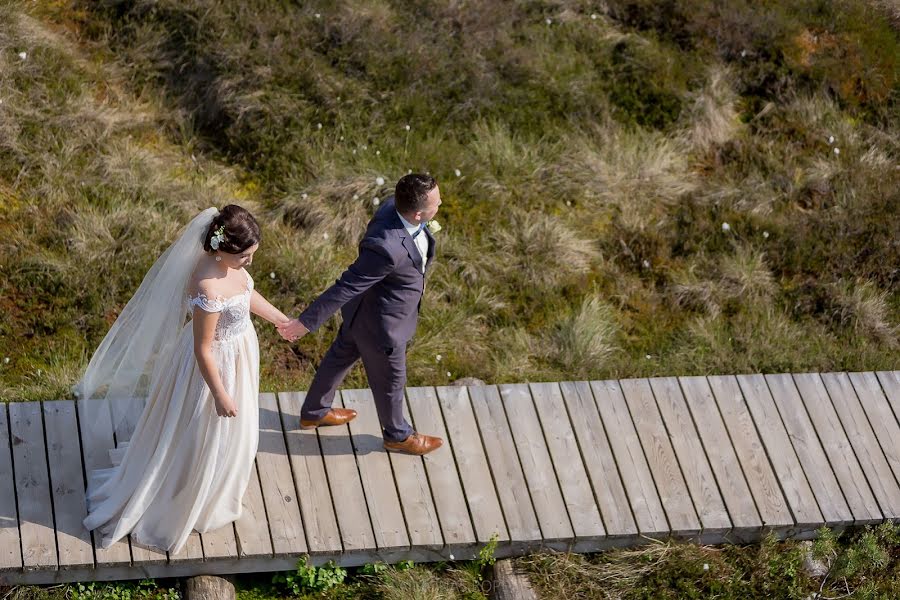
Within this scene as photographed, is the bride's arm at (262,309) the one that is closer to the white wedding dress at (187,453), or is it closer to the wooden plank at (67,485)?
the white wedding dress at (187,453)

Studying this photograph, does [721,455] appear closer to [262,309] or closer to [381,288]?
[381,288]

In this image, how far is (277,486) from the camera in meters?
5.75

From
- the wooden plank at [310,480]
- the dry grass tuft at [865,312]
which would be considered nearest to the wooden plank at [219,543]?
the wooden plank at [310,480]

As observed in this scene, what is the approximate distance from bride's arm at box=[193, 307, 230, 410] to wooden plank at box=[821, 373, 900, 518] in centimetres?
387

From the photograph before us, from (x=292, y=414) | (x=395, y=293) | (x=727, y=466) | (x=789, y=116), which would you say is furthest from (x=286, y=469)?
(x=789, y=116)

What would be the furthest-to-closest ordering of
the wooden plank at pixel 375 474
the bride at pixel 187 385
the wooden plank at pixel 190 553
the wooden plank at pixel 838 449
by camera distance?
the wooden plank at pixel 838 449
the wooden plank at pixel 375 474
the wooden plank at pixel 190 553
the bride at pixel 187 385

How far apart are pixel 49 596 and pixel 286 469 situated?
132 cm

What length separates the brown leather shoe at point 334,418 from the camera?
603 centimetres

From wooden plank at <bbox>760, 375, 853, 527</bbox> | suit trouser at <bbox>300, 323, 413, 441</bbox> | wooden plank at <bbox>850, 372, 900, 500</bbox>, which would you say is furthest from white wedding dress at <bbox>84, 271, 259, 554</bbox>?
wooden plank at <bbox>850, 372, 900, 500</bbox>

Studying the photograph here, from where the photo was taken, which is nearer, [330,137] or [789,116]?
[330,137]

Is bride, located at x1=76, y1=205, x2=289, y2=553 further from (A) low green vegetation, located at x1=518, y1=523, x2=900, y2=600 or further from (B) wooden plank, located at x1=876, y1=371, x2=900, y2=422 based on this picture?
(B) wooden plank, located at x1=876, y1=371, x2=900, y2=422

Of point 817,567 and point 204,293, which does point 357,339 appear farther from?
point 817,567

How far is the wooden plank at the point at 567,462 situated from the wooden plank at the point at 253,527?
164cm

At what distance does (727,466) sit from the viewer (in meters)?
6.29
